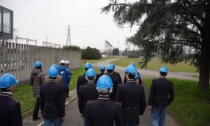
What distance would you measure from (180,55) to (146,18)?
11.2 feet

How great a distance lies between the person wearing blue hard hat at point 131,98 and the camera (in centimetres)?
518

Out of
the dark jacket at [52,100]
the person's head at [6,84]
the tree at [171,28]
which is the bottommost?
the dark jacket at [52,100]

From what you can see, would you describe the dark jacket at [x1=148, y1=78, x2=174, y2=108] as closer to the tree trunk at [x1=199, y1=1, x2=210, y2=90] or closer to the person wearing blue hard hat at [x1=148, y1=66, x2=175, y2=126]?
the person wearing blue hard hat at [x1=148, y1=66, x2=175, y2=126]

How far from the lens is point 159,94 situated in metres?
6.98

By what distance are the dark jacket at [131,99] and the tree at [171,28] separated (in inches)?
308

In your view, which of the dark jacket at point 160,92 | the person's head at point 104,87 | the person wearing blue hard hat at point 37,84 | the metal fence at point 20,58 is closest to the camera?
the person's head at point 104,87

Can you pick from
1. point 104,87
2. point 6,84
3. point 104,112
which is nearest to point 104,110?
point 104,112

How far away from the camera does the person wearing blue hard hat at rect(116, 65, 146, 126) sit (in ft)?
17.0

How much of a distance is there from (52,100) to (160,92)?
275 cm

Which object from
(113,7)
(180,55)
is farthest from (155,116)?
(113,7)

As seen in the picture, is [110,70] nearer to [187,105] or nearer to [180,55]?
[187,105]

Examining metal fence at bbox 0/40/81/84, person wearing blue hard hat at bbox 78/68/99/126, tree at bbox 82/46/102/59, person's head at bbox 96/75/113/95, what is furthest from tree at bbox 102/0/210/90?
tree at bbox 82/46/102/59

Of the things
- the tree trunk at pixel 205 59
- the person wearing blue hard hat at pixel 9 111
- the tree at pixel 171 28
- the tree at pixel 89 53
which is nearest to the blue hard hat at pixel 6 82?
the person wearing blue hard hat at pixel 9 111

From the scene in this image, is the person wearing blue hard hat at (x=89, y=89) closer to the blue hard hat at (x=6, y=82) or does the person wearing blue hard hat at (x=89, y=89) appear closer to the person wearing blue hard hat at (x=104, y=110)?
the person wearing blue hard hat at (x=104, y=110)
